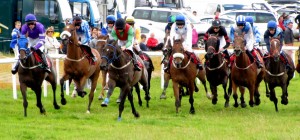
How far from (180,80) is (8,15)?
1734 centimetres

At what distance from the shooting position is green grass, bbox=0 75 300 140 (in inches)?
627

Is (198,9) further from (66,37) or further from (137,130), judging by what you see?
(137,130)

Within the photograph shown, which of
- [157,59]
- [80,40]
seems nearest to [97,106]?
[80,40]

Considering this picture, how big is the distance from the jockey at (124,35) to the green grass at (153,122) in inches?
56.5

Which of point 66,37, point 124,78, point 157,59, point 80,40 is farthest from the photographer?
point 157,59

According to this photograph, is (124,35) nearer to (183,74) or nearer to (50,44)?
(183,74)

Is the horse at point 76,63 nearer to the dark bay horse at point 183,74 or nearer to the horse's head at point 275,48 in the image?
the dark bay horse at point 183,74

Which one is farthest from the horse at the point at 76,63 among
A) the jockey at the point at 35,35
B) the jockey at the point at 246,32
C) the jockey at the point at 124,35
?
the jockey at the point at 246,32

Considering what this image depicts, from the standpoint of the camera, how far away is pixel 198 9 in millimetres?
51844


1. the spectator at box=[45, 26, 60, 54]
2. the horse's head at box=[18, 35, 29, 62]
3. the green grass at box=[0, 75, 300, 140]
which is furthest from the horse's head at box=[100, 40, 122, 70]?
the spectator at box=[45, 26, 60, 54]

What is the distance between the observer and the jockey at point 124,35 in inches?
741

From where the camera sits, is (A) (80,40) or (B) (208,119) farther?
(A) (80,40)

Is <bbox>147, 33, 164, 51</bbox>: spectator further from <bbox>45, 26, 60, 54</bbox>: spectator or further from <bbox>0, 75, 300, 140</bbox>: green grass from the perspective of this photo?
<bbox>0, 75, 300, 140</bbox>: green grass

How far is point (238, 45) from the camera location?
20078 mm
